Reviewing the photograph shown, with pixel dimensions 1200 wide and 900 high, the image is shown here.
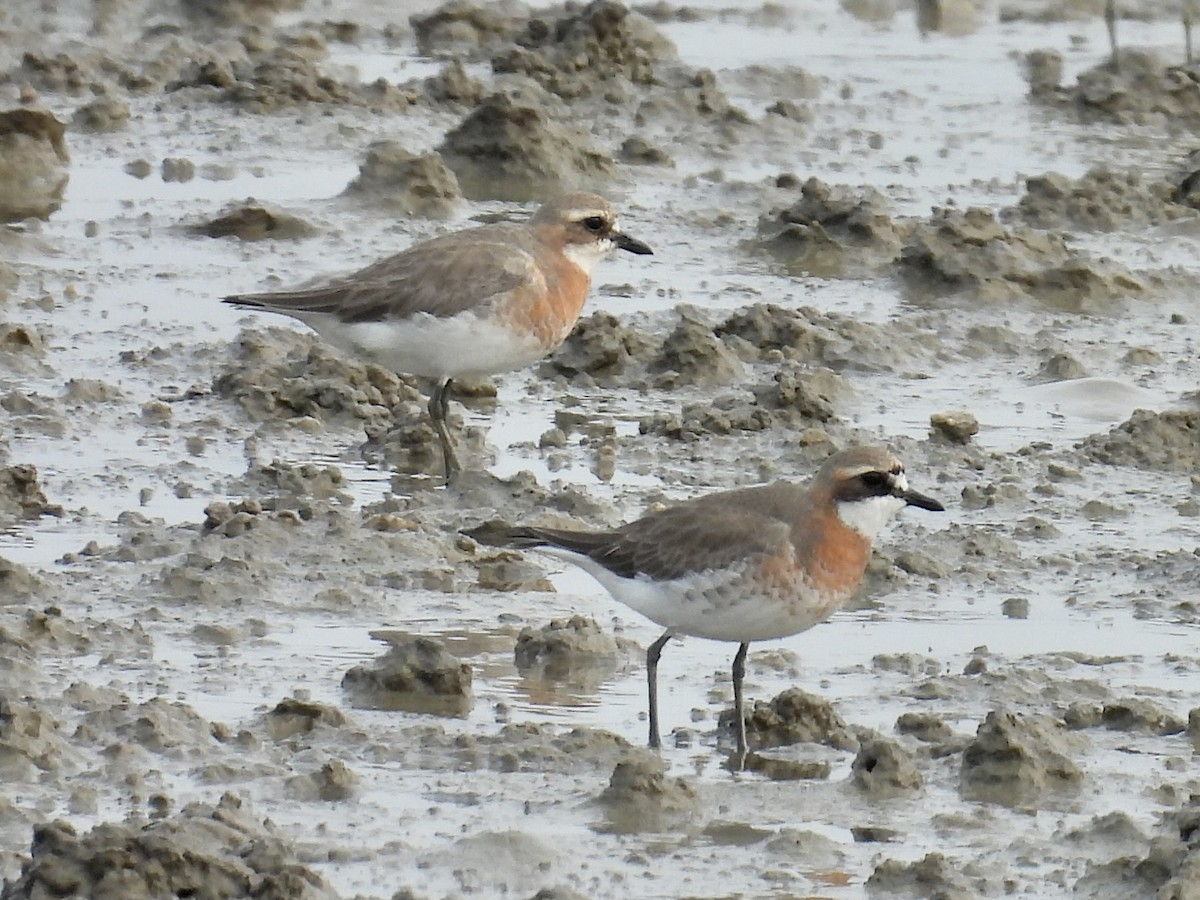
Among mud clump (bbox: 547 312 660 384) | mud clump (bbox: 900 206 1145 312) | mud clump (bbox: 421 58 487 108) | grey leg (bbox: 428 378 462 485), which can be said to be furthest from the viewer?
mud clump (bbox: 421 58 487 108)

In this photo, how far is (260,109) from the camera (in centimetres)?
1716

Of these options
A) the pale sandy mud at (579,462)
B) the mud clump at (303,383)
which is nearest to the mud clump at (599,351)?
the pale sandy mud at (579,462)

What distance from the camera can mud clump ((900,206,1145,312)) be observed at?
1393 cm

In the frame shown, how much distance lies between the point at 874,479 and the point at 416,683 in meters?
1.71

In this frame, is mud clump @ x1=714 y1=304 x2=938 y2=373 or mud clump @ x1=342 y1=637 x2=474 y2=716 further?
mud clump @ x1=714 y1=304 x2=938 y2=373

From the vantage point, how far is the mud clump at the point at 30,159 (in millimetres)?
14844

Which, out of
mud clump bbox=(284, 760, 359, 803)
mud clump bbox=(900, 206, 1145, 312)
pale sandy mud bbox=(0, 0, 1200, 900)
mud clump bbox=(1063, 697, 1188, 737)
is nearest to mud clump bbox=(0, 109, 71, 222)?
pale sandy mud bbox=(0, 0, 1200, 900)

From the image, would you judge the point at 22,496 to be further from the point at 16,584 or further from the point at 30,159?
the point at 30,159

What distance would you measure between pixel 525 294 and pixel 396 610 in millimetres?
2722

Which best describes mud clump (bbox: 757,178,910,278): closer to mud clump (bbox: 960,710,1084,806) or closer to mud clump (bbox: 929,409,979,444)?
mud clump (bbox: 929,409,979,444)

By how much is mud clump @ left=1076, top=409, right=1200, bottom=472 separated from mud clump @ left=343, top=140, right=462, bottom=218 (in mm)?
5159

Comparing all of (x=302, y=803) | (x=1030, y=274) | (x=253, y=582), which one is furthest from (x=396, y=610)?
(x=1030, y=274)

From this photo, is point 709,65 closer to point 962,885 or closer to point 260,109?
point 260,109

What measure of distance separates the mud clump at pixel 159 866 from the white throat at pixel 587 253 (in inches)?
238
